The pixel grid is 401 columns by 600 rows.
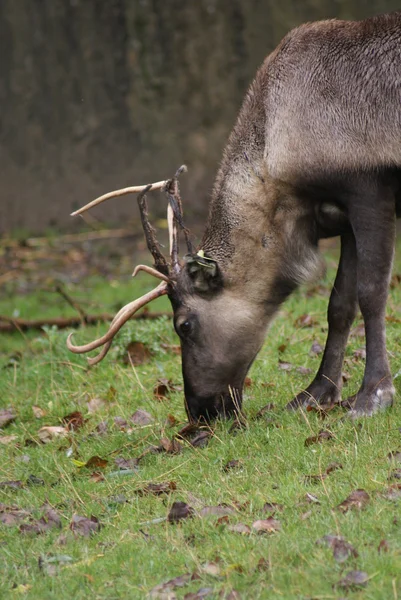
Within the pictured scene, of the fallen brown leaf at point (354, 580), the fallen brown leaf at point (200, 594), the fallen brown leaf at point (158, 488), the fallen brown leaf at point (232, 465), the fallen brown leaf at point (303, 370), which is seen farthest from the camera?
the fallen brown leaf at point (303, 370)

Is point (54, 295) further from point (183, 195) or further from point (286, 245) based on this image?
point (286, 245)

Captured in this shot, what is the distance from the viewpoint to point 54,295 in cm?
1195

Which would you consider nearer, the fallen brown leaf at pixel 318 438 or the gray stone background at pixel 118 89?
the fallen brown leaf at pixel 318 438

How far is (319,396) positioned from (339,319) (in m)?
0.52

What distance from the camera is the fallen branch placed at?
30.4 feet

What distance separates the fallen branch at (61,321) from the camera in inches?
365

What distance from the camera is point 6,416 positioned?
7043 millimetres

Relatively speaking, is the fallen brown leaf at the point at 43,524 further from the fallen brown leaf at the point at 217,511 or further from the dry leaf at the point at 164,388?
the dry leaf at the point at 164,388

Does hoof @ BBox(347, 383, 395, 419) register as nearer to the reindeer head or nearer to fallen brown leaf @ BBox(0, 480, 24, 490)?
the reindeer head

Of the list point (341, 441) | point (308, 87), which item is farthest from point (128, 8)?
point (341, 441)

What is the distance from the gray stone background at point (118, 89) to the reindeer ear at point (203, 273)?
8049 millimetres

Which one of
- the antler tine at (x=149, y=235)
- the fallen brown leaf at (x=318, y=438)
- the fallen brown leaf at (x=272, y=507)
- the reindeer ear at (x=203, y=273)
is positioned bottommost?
the fallen brown leaf at (x=318, y=438)

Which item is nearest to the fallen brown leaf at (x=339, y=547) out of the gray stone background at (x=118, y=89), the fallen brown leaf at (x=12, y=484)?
Answer: the fallen brown leaf at (x=12, y=484)

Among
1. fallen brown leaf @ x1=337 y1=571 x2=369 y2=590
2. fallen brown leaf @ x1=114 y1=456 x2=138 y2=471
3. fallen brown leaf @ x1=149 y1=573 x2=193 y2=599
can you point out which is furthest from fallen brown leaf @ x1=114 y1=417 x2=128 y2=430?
fallen brown leaf @ x1=337 y1=571 x2=369 y2=590
